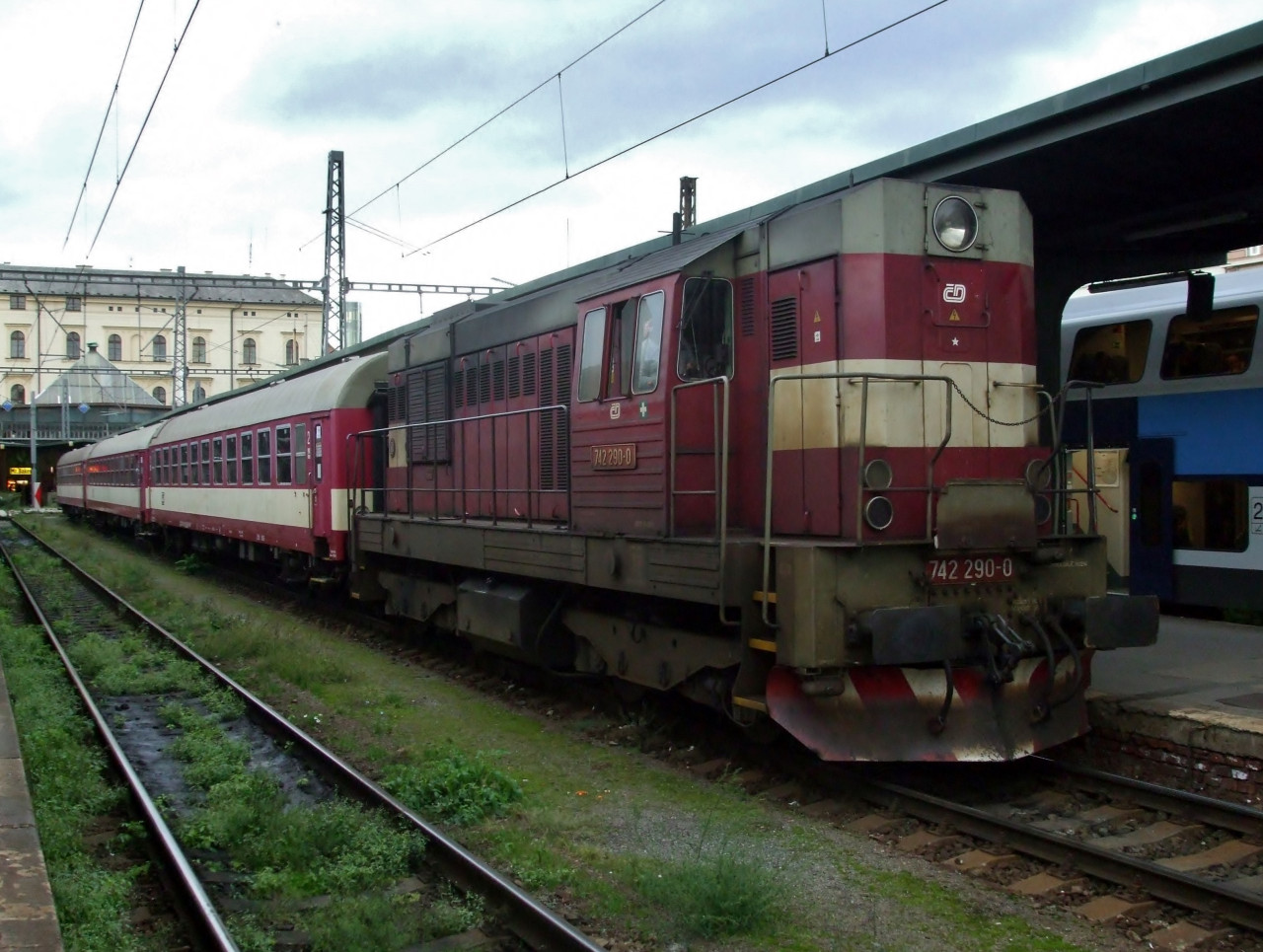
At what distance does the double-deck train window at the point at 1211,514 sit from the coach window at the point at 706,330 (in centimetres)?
747

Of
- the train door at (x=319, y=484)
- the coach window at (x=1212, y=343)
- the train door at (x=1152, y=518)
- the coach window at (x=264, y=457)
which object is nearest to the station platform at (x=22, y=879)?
the train door at (x=319, y=484)

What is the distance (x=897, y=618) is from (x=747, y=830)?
1452mm

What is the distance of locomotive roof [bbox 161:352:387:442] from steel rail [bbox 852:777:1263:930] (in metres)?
9.52

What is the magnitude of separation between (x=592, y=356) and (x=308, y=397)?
839cm

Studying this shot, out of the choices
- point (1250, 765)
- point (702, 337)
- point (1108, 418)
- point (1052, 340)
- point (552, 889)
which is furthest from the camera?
point (1108, 418)

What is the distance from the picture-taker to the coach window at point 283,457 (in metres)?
16.2

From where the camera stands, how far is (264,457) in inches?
689

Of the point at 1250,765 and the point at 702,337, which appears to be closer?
the point at 1250,765

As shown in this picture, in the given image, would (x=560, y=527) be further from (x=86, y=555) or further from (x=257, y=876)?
(x=86, y=555)

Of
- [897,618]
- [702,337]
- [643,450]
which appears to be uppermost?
[702,337]

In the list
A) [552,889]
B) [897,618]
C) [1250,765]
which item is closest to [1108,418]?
[1250,765]

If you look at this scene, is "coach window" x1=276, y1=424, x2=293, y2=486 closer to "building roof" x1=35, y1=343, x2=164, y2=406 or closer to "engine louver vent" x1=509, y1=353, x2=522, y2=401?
"engine louver vent" x1=509, y1=353, x2=522, y2=401

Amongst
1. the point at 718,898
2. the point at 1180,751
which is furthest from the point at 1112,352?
the point at 718,898

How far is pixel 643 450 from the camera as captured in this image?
756cm
